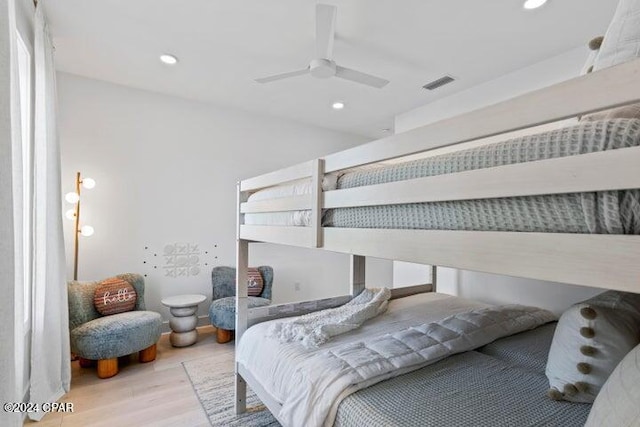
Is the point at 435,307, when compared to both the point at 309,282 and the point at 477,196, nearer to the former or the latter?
the point at 477,196

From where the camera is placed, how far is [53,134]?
220 centimetres

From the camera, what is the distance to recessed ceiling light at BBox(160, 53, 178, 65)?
260 cm

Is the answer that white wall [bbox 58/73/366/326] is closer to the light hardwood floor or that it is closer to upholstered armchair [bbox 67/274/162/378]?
upholstered armchair [bbox 67/274/162/378]

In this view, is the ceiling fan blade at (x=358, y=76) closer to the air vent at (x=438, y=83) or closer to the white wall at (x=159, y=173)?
the air vent at (x=438, y=83)

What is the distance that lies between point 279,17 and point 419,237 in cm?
191

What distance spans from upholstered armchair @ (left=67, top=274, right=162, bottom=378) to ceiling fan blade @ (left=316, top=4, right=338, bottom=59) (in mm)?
2582

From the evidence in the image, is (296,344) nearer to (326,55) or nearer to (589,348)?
(589,348)

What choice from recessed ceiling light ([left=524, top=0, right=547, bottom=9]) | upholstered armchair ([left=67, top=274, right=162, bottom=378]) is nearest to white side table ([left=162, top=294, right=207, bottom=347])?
upholstered armchair ([left=67, top=274, right=162, bottom=378])

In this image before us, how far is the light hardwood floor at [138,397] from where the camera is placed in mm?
1919

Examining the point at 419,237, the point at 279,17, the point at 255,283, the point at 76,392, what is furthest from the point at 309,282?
the point at 419,237

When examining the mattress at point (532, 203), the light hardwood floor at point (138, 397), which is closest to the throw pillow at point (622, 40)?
the mattress at point (532, 203)

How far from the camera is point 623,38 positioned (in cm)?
79

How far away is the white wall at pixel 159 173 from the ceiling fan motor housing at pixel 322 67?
6.26ft

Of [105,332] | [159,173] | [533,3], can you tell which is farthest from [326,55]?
[105,332]
